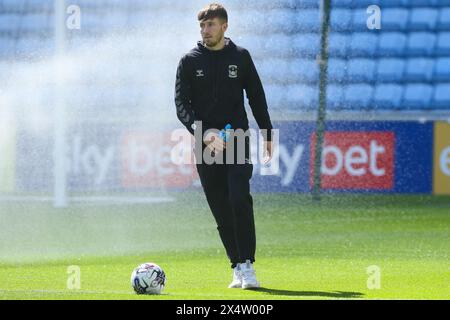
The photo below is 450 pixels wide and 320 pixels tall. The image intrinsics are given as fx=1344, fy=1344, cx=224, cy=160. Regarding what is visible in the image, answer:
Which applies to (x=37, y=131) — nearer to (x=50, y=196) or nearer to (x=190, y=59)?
(x=50, y=196)

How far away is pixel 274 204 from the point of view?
17891mm

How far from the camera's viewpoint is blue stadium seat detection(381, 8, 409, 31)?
2273cm

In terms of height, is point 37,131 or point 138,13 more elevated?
point 138,13

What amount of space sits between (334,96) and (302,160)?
241cm

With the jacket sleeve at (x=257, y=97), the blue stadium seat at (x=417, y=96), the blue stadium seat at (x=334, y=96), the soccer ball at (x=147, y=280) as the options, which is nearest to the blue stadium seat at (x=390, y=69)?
the blue stadium seat at (x=417, y=96)

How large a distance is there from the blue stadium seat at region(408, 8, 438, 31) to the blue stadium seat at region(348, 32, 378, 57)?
34.5 inches

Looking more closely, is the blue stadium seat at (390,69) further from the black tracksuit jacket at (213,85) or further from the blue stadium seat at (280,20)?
the black tracksuit jacket at (213,85)

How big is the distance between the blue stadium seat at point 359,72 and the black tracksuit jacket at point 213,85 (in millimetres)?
12953

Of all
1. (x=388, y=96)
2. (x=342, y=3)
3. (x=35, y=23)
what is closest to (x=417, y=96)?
(x=388, y=96)

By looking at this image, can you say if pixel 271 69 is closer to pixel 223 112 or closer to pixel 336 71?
pixel 336 71

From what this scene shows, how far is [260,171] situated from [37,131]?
135 inches

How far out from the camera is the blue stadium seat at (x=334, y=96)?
2105 cm

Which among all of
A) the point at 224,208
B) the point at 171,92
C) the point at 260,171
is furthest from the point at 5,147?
the point at 224,208

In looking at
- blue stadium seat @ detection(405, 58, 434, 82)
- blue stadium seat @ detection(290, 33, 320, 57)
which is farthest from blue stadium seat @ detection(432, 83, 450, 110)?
blue stadium seat @ detection(290, 33, 320, 57)
